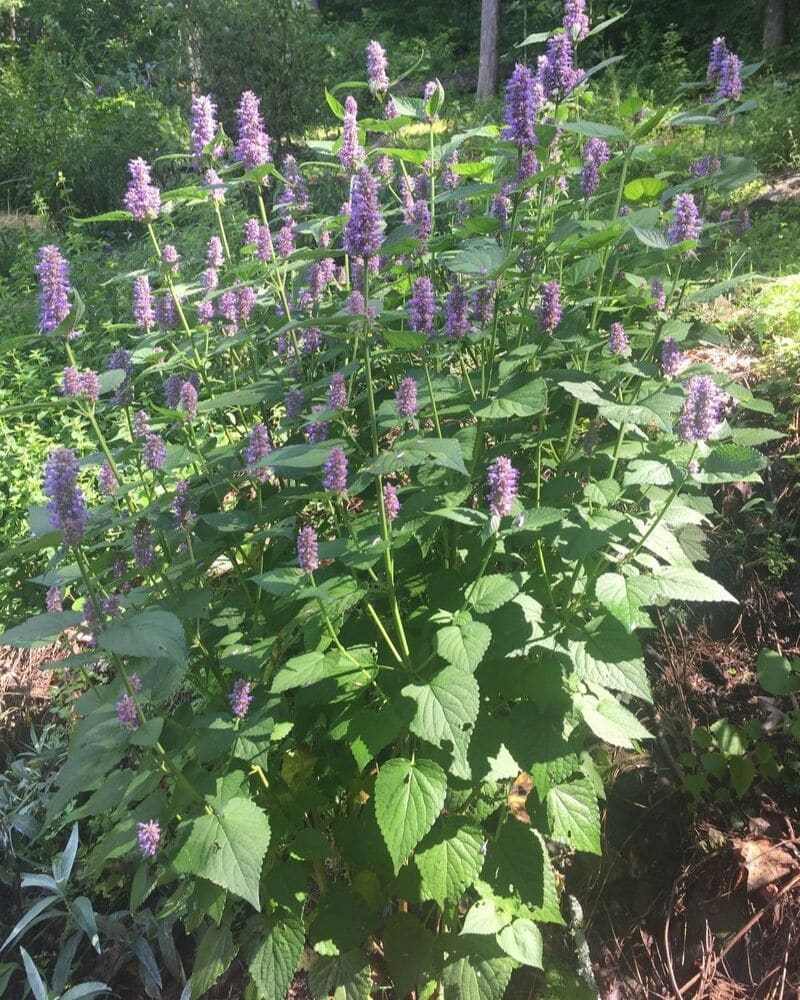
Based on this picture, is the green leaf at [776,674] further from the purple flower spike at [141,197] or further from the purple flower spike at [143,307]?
the purple flower spike at [141,197]

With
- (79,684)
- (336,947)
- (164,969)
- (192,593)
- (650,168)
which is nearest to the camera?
(192,593)

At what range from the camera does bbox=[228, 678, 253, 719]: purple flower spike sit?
1892mm

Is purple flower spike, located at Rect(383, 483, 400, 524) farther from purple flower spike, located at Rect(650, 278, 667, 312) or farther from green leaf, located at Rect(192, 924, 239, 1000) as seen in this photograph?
green leaf, located at Rect(192, 924, 239, 1000)

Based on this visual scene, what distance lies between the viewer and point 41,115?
1225cm

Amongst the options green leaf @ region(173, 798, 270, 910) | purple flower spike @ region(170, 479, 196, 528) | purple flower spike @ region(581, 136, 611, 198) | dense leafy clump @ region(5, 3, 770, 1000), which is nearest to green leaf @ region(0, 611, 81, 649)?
dense leafy clump @ region(5, 3, 770, 1000)

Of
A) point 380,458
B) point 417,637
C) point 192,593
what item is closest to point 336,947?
point 417,637

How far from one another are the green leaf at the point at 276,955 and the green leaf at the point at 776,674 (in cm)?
166

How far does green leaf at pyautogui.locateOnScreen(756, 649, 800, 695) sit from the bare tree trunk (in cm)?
1300

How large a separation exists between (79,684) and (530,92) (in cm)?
296

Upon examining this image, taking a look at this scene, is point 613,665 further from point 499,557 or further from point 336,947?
point 336,947

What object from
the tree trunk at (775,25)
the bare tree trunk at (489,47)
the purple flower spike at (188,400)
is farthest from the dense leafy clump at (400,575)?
the tree trunk at (775,25)

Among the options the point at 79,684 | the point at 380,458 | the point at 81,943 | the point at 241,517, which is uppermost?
the point at 380,458

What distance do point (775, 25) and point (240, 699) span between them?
14.6 meters

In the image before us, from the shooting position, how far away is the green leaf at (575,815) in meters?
2.06
